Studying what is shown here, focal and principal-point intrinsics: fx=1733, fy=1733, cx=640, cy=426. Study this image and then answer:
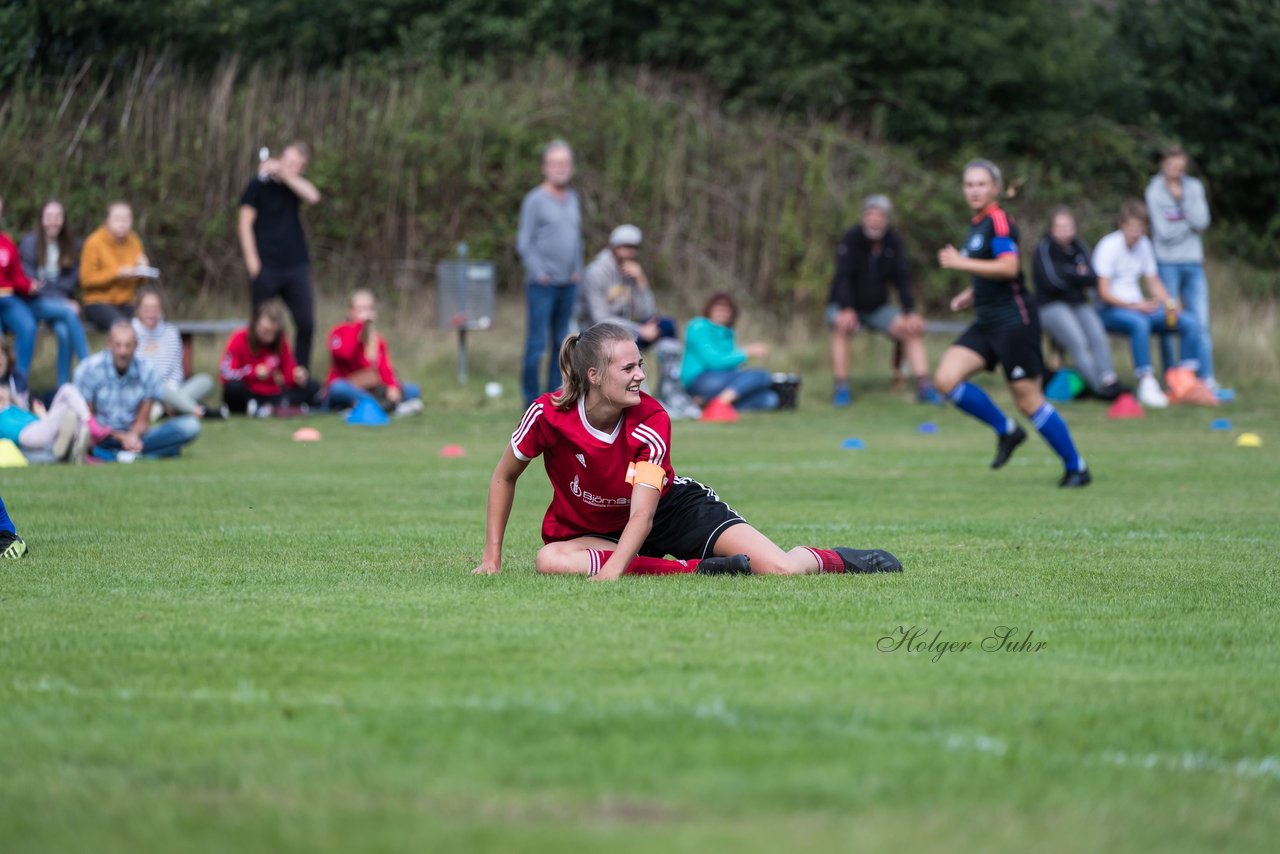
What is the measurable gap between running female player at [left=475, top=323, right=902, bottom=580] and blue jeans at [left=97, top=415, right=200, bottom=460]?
661 centimetres

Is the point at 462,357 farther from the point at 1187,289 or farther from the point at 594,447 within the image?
the point at 594,447

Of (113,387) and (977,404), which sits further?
(113,387)

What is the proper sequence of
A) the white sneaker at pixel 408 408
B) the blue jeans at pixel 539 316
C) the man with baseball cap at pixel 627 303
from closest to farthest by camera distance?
the blue jeans at pixel 539 316, the white sneaker at pixel 408 408, the man with baseball cap at pixel 627 303

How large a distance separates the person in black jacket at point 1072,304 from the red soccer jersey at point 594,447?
41.0ft

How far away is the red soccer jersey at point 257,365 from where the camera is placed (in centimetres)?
1648

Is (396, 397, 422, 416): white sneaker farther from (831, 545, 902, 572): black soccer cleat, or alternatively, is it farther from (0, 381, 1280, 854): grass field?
(831, 545, 902, 572): black soccer cleat

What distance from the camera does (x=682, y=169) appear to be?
23.6 metres

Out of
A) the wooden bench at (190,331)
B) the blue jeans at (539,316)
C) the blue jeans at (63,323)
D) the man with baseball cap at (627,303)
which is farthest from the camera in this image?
the wooden bench at (190,331)

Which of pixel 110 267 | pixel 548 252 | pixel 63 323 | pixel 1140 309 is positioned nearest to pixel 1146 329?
pixel 1140 309

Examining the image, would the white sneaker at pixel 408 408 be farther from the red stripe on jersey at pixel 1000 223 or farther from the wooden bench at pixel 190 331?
the red stripe on jersey at pixel 1000 223

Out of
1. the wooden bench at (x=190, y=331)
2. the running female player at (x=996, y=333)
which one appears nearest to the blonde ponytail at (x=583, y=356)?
the running female player at (x=996, y=333)

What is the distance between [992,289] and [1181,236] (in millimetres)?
8515

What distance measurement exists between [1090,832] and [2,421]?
1050 cm

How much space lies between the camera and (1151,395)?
18.1m
